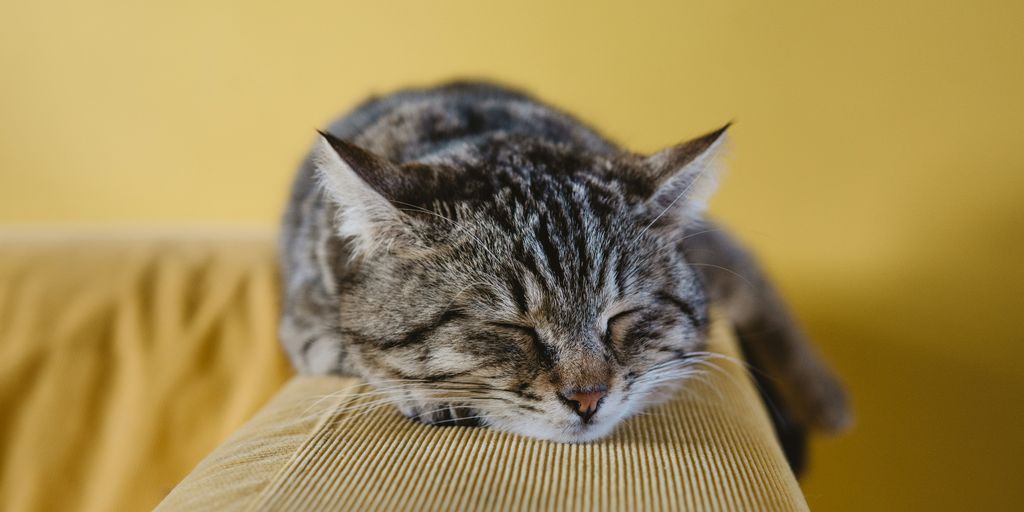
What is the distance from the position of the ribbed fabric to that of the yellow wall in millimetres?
1112

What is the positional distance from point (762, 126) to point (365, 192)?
4.15 feet

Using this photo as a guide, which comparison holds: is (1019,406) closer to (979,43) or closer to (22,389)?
(979,43)

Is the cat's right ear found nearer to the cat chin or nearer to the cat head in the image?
the cat head

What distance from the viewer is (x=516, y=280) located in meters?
0.80

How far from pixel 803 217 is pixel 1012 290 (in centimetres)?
49

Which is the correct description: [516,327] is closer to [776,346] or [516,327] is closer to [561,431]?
[561,431]

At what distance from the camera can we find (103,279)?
4.14 feet

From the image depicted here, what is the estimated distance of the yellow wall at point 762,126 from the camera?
1.63 meters

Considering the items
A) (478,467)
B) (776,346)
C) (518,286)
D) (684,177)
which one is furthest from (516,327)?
(776,346)

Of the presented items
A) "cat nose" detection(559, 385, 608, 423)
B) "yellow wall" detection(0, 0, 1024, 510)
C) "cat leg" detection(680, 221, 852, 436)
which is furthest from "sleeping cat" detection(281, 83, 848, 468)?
"yellow wall" detection(0, 0, 1024, 510)

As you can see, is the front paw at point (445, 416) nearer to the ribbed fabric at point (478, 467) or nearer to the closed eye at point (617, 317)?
the ribbed fabric at point (478, 467)

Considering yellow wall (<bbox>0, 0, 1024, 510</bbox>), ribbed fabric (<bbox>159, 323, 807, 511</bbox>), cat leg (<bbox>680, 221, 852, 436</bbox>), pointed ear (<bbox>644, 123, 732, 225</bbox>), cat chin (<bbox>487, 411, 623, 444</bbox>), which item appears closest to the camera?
ribbed fabric (<bbox>159, 323, 807, 511</bbox>)

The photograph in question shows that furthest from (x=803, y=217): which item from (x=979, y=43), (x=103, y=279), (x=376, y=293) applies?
(x=103, y=279)

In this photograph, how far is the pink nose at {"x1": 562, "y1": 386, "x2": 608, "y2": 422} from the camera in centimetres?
77
